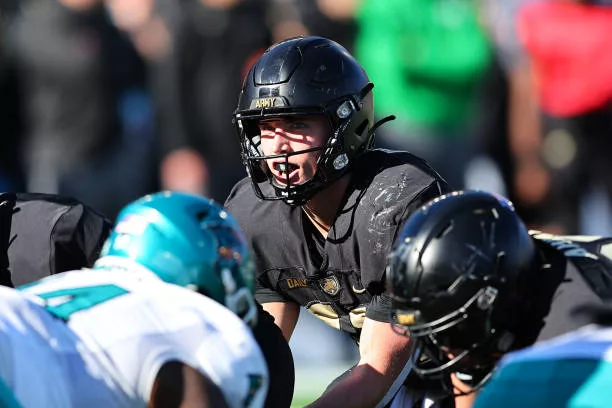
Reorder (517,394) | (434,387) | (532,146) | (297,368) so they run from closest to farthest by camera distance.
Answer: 1. (517,394)
2. (434,387)
3. (297,368)
4. (532,146)

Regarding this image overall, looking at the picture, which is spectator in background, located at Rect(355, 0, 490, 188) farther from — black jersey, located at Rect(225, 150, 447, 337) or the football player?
the football player

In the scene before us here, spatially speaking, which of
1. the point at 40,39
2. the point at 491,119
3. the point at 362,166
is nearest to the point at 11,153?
the point at 40,39

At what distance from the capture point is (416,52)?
846 cm

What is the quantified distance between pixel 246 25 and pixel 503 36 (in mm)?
1797

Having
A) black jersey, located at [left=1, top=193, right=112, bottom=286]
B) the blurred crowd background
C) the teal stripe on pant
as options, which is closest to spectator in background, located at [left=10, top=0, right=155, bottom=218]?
the blurred crowd background

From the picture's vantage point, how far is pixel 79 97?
8945 millimetres

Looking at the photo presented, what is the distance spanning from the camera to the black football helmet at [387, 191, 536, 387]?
357cm

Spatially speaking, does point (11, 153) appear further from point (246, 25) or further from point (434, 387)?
point (434, 387)

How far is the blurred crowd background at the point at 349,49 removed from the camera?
849cm

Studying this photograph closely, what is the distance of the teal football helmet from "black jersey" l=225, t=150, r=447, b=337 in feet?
2.62

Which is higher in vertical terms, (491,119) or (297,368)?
(491,119)

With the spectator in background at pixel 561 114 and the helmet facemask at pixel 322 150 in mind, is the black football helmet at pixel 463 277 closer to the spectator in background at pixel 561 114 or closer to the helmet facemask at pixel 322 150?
the helmet facemask at pixel 322 150

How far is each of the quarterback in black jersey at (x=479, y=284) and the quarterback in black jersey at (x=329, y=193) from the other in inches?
24.2

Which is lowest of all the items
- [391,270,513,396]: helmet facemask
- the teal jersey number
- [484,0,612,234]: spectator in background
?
[484,0,612,234]: spectator in background
